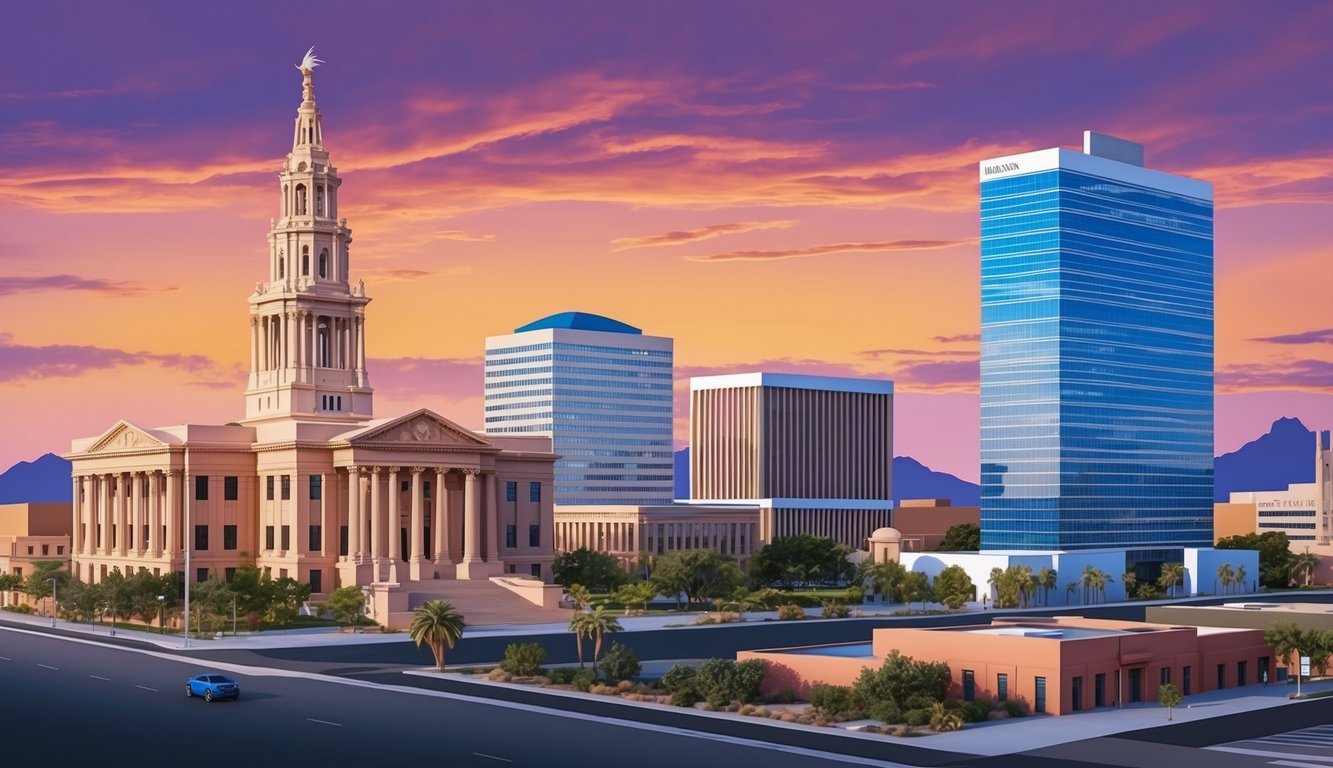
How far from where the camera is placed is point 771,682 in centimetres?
8319

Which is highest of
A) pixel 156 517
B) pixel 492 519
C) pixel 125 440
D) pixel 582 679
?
pixel 125 440

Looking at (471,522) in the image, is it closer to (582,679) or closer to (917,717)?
(582,679)

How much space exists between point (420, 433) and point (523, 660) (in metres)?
58.6

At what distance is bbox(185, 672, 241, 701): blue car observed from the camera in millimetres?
77688

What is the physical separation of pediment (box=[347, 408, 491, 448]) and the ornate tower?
14.3 meters

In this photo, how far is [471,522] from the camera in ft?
478

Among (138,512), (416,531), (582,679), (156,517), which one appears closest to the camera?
(582,679)

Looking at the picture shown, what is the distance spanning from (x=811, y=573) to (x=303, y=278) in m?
69.0

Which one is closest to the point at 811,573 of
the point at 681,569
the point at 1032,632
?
the point at 681,569

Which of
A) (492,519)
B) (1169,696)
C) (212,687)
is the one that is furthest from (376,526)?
(1169,696)

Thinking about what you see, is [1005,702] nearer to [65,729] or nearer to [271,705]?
[271,705]

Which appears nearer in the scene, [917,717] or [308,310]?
[917,717]

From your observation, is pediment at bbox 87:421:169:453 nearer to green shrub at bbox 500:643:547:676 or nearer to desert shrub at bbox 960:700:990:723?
green shrub at bbox 500:643:547:676

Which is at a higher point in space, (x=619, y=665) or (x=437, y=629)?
(x=437, y=629)
